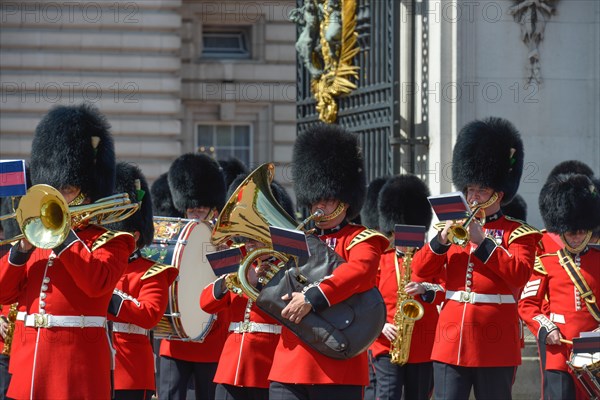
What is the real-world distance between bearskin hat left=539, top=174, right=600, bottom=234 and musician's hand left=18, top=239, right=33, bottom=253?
3212 millimetres

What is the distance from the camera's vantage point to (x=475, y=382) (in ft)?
26.1

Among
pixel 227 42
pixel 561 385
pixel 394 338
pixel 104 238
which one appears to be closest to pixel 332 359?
pixel 104 238

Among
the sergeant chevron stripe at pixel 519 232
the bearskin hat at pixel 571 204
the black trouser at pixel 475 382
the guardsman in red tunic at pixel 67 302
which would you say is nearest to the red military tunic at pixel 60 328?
the guardsman in red tunic at pixel 67 302

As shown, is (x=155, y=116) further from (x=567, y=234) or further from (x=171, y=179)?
(x=567, y=234)

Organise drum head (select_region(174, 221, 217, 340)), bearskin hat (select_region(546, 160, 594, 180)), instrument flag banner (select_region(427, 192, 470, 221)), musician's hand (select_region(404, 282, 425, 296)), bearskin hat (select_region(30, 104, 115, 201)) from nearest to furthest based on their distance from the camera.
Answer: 1. bearskin hat (select_region(30, 104, 115, 201))
2. instrument flag banner (select_region(427, 192, 470, 221))
3. drum head (select_region(174, 221, 217, 340))
4. musician's hand (select_region(404, 282, 425, 296))
5. bearskin hat (select_region(546, 160, 594, 180))

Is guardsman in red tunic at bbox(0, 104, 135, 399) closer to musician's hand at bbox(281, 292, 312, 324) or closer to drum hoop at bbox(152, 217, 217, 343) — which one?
musician's hand at bbox(281, 292, 312, 324)

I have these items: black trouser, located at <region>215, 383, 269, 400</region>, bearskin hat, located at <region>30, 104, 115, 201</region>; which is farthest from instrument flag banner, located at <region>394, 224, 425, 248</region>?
bearskin hat, located at <region>30, 104, 115, 201</region>

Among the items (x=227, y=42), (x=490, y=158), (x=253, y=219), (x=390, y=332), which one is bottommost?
(x=390, y=332)

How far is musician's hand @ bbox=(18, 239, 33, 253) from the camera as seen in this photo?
6.45 metres

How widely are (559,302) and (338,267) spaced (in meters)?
2.06

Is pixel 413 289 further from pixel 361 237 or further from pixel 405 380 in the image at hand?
pixel 361 237

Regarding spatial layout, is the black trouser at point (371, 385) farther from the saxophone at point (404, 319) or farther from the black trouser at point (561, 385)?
the black trouser at point (561, 385)

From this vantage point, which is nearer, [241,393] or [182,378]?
[241,393]

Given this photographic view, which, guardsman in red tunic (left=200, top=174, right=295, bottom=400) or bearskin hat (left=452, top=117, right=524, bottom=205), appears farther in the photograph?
bearskin hat (left=452, top=117, right=524, bottom=205)
